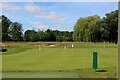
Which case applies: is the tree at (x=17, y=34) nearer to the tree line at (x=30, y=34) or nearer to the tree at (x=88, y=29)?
the tree line at (x=30, y=34)

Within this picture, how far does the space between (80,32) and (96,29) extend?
263 inches

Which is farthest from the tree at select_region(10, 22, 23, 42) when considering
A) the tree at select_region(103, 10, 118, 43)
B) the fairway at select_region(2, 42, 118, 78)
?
the fairway at select_region(2, 42, 118, 78)

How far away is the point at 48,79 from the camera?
11594mm

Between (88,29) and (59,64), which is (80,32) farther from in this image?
(59,64)

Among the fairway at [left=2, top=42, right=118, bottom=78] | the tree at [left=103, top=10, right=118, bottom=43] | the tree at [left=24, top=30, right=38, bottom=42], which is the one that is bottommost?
the fairway at [left=2, top=42, right=118, bottom=78]

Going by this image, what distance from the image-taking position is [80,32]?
101875 mm

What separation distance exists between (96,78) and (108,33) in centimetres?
8641

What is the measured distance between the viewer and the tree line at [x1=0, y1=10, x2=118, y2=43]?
94.8 meters

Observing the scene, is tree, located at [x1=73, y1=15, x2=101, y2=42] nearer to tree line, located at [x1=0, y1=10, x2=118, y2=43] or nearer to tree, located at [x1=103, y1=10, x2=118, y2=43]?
tree line, located at [x1=0, y1=10, x2=118, y2=43]

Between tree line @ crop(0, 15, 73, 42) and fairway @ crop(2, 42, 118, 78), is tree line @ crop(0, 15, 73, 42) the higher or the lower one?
the higher one

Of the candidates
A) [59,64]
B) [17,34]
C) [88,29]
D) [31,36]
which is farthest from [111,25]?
[59,64]

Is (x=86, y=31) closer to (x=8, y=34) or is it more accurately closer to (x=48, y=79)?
(x=8, y=34)

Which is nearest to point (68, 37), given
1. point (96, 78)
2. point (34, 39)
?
point (34, 39)

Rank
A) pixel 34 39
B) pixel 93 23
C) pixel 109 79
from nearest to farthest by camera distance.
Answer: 1. pixel 109 79
2. pixel 34 39
3. pixel 93 23
